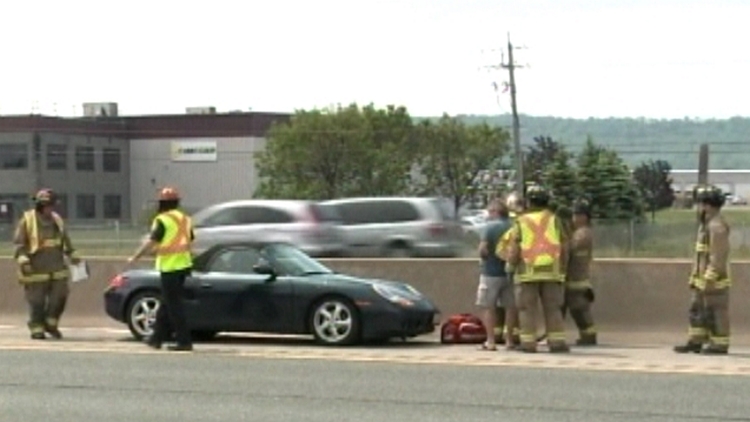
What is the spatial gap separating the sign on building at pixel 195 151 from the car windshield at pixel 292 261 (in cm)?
7440

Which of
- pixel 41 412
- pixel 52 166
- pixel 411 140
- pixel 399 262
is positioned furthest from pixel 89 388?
pixel 52 166

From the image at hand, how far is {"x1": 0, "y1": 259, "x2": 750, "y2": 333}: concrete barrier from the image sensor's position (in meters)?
17.4

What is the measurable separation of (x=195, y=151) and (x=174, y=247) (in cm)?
7733

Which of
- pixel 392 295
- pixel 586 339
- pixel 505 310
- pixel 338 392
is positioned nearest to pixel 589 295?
pixel 586 339

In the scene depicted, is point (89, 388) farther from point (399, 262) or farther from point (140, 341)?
point (399, 262)

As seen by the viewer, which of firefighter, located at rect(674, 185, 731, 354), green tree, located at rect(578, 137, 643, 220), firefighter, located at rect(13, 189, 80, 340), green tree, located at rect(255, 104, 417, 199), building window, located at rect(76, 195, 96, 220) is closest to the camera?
firefighter, located at rect(674, 185, 731, 354)

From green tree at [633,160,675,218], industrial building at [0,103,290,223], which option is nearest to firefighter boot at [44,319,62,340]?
industrial building at [0,103,290,223]

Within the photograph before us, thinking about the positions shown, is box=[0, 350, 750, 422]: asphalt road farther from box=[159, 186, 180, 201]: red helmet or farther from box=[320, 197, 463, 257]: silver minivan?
box=[320, 197, 463, 257]: silver minivan

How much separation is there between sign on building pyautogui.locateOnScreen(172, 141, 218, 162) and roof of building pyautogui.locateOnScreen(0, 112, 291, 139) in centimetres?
55

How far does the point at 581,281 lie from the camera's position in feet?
55.8

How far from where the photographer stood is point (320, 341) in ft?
55.9

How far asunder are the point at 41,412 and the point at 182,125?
8288 centimetres

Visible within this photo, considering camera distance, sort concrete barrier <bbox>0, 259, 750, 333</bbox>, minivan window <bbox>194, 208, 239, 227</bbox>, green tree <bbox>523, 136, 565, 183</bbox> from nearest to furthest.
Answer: concrete barrier <bbox>0, 259, 750, 333</bbox>, minivan window <bbox>194, 208, 239, 227</bbox>, green tree <bbox>523, 136, 565, 183</bbox>

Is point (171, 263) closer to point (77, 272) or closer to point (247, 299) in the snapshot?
point (247, 299)
